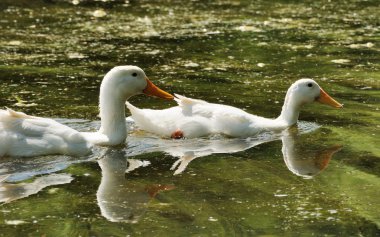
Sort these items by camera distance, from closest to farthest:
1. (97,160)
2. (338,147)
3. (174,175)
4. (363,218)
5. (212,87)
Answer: (363,218) < (174,175) < (97,160) < (338,147) < (212,87)

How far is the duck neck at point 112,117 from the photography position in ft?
28.4

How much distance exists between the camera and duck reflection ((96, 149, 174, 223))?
6.49 metres

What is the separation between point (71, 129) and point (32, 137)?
401mm

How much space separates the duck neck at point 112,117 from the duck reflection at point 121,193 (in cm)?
52

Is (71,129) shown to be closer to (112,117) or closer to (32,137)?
(32,137)

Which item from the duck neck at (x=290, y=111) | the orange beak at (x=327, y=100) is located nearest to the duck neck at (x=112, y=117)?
the duck neck at (x=290, y=111)

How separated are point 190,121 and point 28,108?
1978 millimetres

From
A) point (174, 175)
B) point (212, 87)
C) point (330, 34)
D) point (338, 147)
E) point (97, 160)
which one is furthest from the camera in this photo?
point (330, 34)

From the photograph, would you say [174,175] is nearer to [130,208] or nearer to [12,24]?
[130,208]

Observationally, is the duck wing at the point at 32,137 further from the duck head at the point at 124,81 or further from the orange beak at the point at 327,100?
the orange beak at the point at 327,100

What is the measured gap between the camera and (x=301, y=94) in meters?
9.83

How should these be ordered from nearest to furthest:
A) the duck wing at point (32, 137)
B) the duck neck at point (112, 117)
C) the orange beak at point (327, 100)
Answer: the duck wing at point (32, 137) → the duck neck at point (112, 117) → the orange beak at point (327, 100)

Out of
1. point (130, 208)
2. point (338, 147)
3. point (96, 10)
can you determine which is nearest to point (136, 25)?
point (96, 10)

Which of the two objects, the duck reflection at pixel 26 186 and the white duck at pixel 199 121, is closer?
the duck reflection at pixel 26 186
